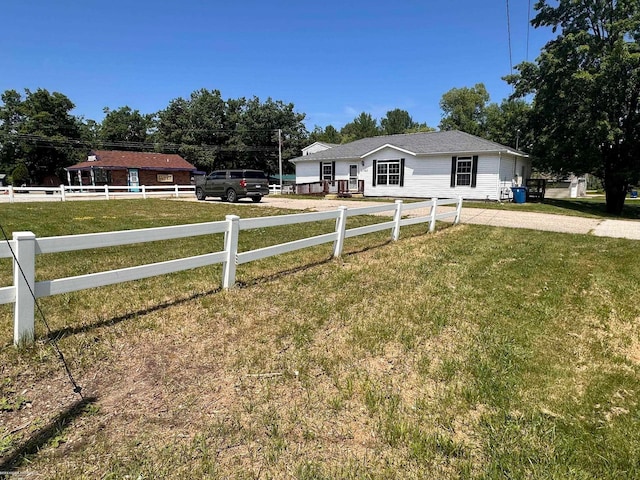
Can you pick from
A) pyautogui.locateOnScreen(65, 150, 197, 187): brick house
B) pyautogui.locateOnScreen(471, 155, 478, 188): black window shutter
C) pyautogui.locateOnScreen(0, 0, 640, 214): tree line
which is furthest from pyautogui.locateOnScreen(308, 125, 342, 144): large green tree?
pyautogui.locateOnScreen(471, 155, 478, 188): black window shutter

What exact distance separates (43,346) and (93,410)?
1128mm

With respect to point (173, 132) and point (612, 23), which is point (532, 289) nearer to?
point (612, 23)

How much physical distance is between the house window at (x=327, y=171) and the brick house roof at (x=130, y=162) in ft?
64.5

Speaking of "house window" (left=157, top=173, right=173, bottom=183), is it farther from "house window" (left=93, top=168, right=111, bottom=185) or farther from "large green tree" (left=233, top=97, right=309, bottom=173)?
"large green tree" (left=233, top=97, right=309, bottom=173)

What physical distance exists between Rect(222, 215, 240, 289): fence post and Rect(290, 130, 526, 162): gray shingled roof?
1963 cm

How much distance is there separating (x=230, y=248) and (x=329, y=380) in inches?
98.1

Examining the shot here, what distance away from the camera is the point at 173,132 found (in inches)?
2039

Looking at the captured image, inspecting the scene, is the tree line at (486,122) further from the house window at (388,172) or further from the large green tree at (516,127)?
the house window at (388,172)

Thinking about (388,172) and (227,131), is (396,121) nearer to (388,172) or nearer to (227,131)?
(227,131)

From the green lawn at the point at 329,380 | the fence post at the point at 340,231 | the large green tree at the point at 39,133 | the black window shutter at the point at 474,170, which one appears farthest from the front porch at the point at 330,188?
the large green tree at the point at 39,133

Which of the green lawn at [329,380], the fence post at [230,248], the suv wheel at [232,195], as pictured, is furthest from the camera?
the suv wheel at [232,195]

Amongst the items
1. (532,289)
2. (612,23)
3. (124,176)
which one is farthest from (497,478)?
(124,176)

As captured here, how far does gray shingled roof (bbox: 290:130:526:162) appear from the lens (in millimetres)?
22316

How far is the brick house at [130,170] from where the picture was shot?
38438 millimetres
